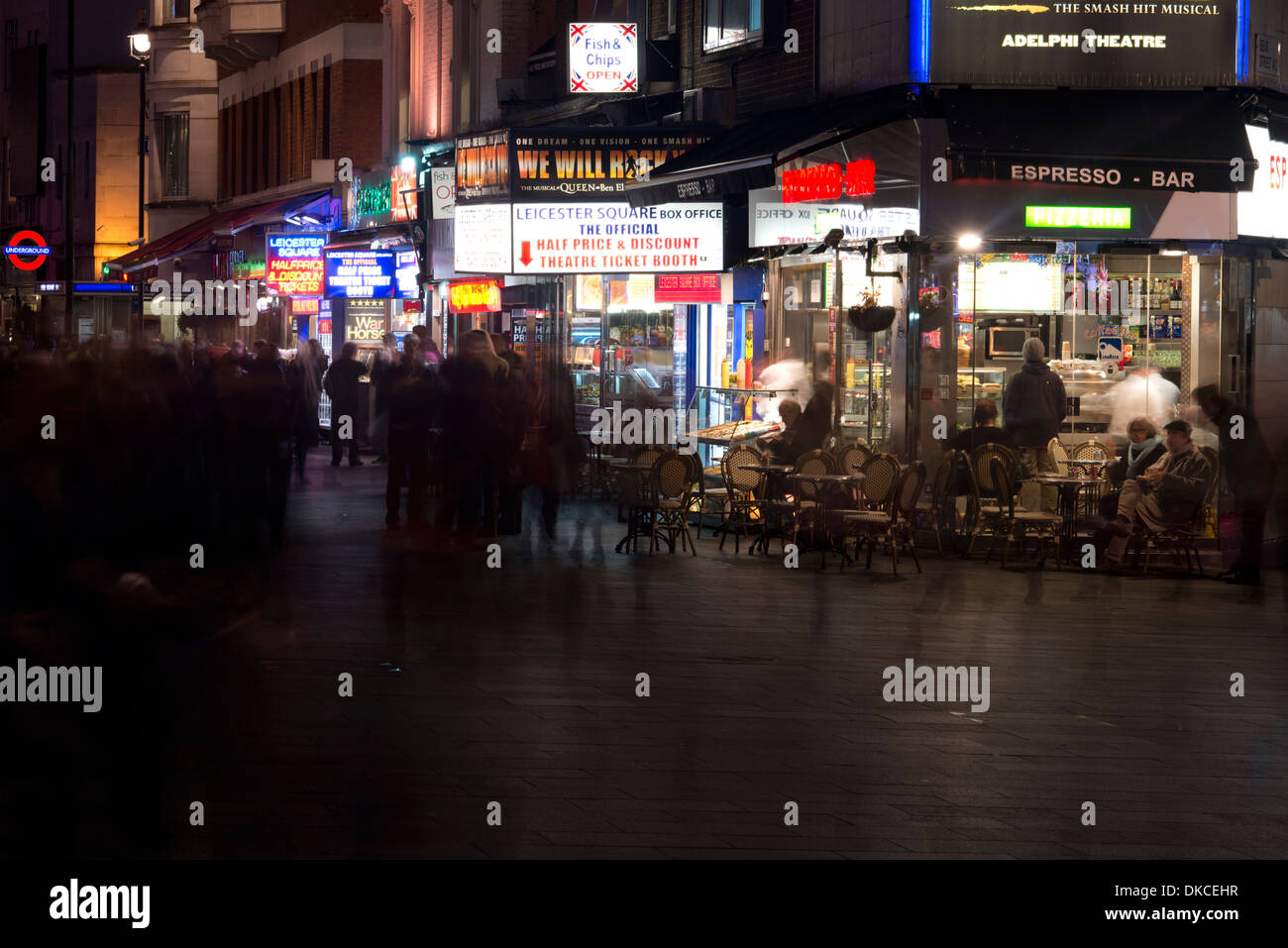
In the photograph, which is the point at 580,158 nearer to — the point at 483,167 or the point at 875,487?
the point at 483,167

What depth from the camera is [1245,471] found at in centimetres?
1548

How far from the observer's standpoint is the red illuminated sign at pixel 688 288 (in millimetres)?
Result: 22750

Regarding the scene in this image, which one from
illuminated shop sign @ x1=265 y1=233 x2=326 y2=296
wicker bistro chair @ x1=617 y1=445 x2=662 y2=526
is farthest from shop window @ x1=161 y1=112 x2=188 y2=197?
wicker bistro chair @ x1=617 y1=445 x2=662 y2=526

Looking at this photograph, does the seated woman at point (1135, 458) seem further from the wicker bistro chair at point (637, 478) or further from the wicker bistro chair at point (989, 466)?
the wicker bistro chair at point (637, 478)

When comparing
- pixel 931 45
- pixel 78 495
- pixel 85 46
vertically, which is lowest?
pixel 78 495

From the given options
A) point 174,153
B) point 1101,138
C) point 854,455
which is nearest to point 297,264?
point 174,153

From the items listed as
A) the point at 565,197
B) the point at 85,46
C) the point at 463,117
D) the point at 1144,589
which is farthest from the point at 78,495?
the point at 85,46

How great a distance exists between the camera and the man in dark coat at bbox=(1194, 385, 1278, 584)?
1541 cm

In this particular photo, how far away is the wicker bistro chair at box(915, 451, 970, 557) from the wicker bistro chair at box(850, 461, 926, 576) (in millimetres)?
601

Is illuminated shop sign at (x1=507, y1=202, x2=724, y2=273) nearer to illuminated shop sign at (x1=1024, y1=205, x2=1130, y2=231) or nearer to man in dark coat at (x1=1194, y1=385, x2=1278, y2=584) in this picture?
illuminated shop sign at (x1=1024, y1=205, x2=1130, y2=231)

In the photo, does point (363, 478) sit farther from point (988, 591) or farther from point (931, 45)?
point (988, 591)
